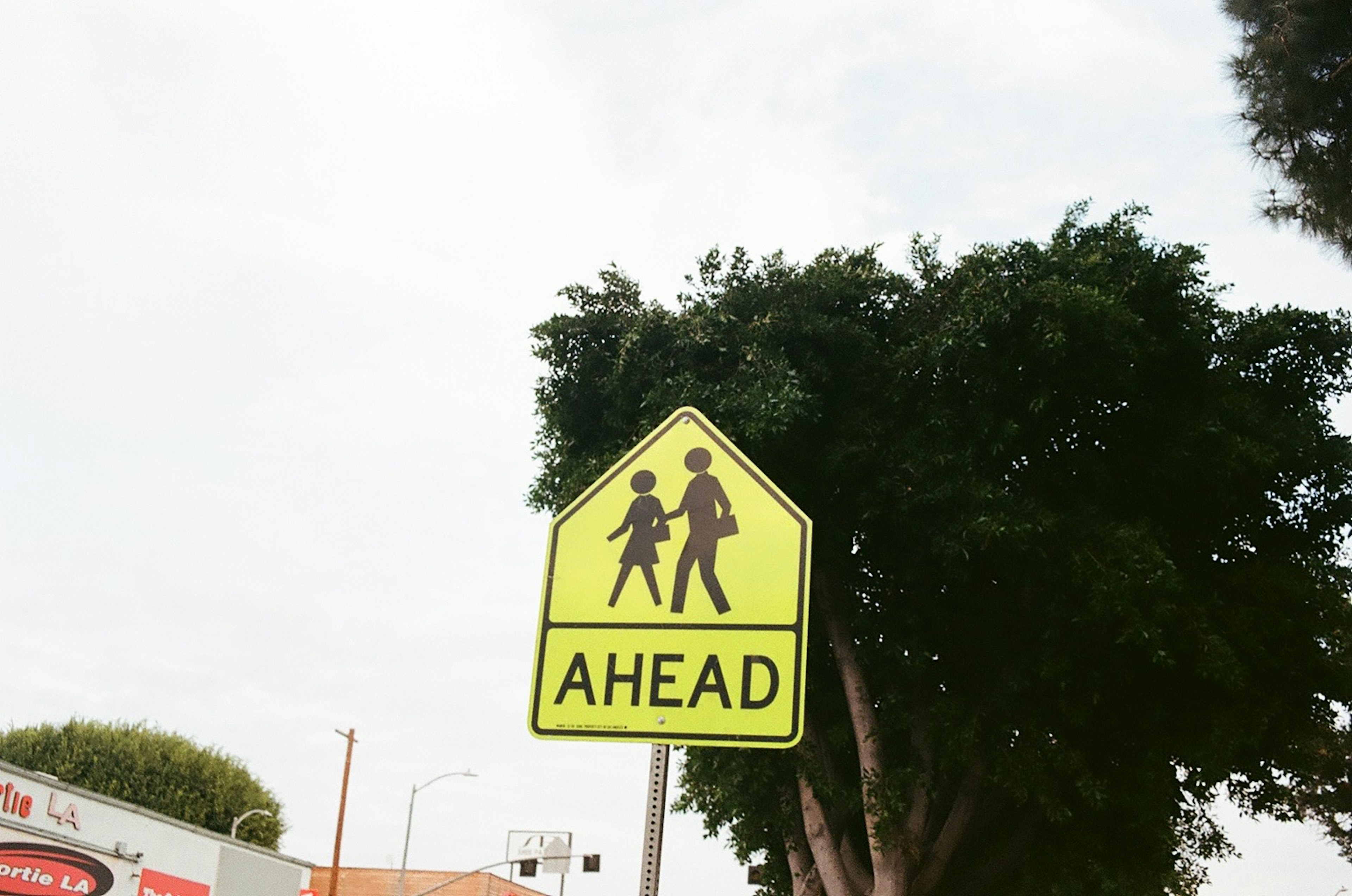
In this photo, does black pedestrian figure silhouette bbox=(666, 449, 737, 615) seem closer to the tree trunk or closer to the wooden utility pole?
the tree trunk

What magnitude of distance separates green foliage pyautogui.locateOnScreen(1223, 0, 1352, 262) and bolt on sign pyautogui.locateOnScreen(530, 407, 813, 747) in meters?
11.5

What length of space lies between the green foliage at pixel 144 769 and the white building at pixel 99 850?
44.1 ft

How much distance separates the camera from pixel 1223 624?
587 inches

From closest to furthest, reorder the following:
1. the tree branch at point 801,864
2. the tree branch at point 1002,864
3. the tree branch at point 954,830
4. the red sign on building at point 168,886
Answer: the tree branch at point 954,830
the tree branch at point 1002,864
the tree branch at point 801,864
the red sign on building at point 168,886

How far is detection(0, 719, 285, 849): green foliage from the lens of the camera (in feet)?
132

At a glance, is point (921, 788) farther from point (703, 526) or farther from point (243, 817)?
point (243, 817)

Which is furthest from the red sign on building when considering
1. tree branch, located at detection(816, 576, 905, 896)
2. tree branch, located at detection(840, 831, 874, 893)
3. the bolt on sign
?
the bolt on sign

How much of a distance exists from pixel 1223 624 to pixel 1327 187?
17.4ft

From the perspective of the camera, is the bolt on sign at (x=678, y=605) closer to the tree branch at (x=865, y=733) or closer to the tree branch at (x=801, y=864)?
the tree branch at (x=865, y=733)

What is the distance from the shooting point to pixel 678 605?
3262mm

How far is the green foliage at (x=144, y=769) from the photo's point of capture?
4012 centimetres

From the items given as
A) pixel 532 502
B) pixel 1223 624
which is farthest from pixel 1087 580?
pixel 532 502

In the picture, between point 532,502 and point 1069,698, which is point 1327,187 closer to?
point 1069,698

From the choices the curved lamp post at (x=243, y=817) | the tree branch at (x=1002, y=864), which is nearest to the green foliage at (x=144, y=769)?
the curved lamp post at (x=243, y=817)
